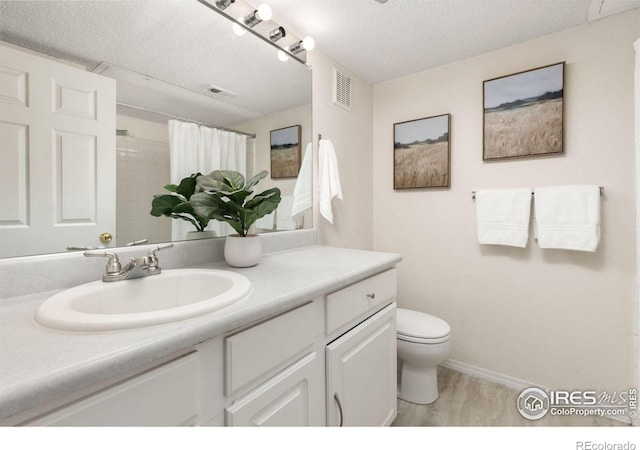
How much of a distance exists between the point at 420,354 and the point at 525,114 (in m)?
1.52

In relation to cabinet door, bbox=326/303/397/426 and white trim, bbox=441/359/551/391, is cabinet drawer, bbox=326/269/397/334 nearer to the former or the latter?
cabinet door, bbox=326/303/397/426

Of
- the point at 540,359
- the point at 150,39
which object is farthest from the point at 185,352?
the point at 540,359

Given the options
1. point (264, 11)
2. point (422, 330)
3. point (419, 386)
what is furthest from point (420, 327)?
point (264, 11)

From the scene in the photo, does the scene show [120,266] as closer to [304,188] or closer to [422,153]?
[304,188]

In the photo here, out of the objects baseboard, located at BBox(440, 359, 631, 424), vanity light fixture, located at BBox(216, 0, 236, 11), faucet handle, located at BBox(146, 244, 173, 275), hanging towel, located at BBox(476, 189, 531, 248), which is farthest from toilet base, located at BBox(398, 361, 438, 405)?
vanity light fixture, located at BBox(216, 0, 236, 11)

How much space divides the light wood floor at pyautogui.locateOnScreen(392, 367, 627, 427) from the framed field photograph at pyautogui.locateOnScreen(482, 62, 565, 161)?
1452 mm

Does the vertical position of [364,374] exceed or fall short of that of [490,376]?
it exceeds it

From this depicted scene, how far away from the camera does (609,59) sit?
1501mm

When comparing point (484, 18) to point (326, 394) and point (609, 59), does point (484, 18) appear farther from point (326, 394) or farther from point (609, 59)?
point (326, 394)

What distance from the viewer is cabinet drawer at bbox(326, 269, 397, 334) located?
39.2 inches

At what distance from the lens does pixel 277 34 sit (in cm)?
148

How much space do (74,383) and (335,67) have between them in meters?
2.03

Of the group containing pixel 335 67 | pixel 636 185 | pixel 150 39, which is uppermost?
pixel 335 67

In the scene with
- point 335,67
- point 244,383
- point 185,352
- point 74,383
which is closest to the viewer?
point 74,383
